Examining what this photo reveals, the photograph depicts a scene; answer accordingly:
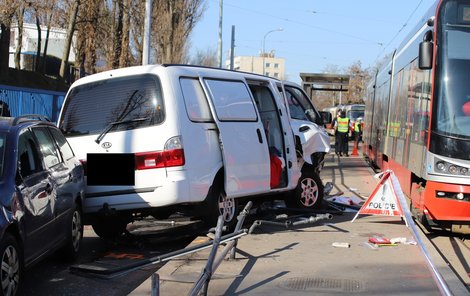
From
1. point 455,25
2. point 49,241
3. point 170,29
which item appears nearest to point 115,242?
point 49,241

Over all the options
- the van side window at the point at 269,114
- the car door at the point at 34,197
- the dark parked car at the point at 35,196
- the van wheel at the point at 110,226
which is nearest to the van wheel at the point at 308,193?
the van side window at the point at 269,114

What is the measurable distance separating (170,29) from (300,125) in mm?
25079

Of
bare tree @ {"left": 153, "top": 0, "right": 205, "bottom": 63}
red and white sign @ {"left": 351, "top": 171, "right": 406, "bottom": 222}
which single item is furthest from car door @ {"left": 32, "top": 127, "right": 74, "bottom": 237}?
bare tree @ {"left": 153, "top": 0, "right": 205, "bottom": 63}

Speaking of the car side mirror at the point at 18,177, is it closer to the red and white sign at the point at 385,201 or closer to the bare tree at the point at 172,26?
the red and white sign at the point at 385,201

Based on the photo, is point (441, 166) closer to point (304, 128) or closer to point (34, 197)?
point (304, 128)

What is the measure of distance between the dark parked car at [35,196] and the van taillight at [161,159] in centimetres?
81

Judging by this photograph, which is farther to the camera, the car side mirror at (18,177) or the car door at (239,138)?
the car door at (239,138)

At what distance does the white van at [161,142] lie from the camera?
6.51m

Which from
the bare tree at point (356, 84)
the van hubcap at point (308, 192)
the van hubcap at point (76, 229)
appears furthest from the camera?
the bare tree at point (356, 84)

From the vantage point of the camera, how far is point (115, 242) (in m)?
7.47

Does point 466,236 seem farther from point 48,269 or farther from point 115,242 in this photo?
point 48,269

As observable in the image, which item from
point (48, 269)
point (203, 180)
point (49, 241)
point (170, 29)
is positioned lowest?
point (48, 269)

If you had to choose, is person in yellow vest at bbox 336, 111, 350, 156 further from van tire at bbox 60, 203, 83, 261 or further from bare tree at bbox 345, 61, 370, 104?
bare tree at bbox 345, 61, 370, 104

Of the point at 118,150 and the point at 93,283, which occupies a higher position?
the point at 118,150
